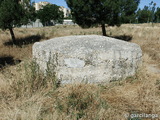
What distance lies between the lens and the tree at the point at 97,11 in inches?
300

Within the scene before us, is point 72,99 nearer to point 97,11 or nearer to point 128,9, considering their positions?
point 97,11

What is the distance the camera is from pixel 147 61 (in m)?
5.22

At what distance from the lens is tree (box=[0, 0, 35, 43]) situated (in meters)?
7.53

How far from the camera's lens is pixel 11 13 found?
765 cm

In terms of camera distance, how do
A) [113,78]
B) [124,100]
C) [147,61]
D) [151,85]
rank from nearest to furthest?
[124,100] → [151,85] → [113,78] → [147,61]

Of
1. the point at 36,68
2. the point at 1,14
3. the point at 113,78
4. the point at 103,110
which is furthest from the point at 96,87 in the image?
the point at 1,14

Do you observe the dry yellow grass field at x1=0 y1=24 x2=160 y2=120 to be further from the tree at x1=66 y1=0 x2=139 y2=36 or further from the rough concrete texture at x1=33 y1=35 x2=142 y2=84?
the tree at x1=66 y1=0 x2=139 y2=36

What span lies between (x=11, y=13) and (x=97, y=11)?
473 cm

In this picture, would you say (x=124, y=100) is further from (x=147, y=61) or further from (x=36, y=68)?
(x=147, y=61)

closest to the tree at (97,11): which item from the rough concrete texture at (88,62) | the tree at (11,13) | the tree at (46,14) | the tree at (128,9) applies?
the tree at (128,9)

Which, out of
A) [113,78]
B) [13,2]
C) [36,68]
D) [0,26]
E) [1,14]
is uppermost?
[13,2]

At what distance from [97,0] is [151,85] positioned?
6.00 meters

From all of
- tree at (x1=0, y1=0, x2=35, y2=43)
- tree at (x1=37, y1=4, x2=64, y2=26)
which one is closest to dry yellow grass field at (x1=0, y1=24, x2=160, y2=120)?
tree at (x1=0, y1=0, x2=35, y2=43)

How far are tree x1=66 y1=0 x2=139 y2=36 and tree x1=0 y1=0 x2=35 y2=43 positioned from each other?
278 centimetres
